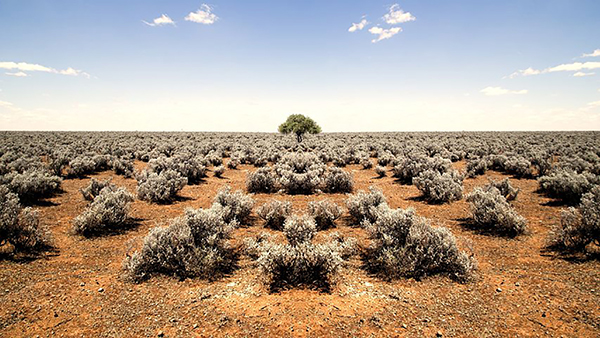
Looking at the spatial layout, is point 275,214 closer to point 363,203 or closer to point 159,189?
point 363,203

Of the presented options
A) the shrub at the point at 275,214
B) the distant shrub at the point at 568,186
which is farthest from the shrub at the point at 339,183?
the distant shrub at the point at 568,186

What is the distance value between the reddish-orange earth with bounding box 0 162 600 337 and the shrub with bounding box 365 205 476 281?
0.84ft

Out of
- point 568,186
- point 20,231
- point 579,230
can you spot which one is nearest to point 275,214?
point 20,231

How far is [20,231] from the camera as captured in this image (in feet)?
23.3

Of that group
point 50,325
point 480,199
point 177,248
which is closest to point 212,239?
point 177,248

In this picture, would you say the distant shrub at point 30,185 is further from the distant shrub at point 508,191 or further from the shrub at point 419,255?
the distant shrub at point 508,191

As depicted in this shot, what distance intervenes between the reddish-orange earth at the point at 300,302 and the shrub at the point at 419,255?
0.25 meters

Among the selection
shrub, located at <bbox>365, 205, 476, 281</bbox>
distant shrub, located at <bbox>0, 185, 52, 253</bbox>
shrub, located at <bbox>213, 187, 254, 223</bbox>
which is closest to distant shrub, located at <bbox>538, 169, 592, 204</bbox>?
shrub, located at <bbox>365, 205, 476, 281</bbox>

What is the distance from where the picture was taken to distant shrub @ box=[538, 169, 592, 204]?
453 inches

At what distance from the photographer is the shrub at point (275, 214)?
952 cm

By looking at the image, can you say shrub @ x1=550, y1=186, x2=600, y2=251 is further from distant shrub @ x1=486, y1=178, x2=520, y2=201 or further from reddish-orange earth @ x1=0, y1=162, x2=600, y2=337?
distant shrub @ x1=486, y1=178, x2=520, y2=201

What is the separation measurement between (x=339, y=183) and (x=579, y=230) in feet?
30.4

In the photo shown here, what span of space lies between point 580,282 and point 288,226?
6.42 m

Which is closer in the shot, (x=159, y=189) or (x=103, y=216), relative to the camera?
(x=103, y=216)
